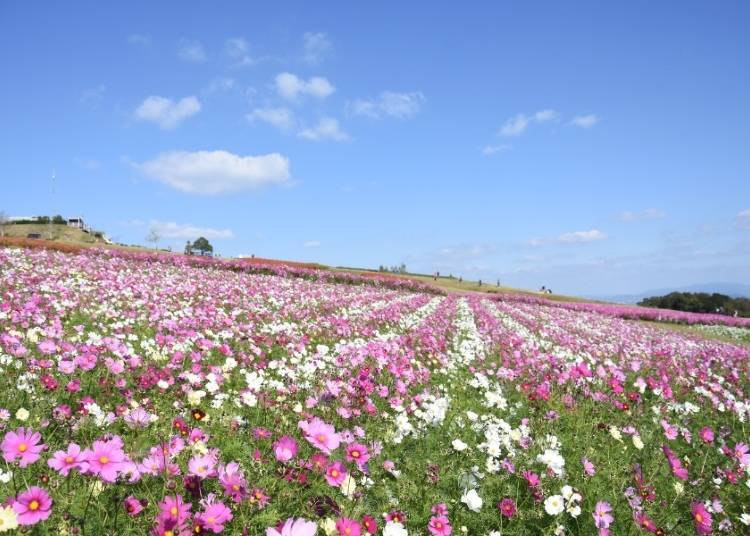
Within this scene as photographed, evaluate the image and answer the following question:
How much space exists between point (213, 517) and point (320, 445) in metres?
0.53

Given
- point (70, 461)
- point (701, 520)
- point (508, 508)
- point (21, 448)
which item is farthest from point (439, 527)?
point (21, 448)

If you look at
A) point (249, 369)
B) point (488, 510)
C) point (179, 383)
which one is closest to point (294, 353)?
point (249, 369)

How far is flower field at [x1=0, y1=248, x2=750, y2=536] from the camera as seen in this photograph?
6.95 ft

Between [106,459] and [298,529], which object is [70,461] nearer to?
[106,459]

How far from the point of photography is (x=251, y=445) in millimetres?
3330

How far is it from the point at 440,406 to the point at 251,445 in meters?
1.70

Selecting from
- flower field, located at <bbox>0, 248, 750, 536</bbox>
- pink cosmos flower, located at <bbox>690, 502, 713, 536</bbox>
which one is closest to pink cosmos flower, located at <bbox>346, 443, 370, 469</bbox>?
flower field, located at <bbox>0, 248, 750, 536</bbox>

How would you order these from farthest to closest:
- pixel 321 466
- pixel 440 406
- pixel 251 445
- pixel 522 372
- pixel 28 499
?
pixel 522 372, pixel 440 406, pixel 251 445, pixel 321 466, pixel 28 499

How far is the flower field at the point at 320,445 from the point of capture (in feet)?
6.95

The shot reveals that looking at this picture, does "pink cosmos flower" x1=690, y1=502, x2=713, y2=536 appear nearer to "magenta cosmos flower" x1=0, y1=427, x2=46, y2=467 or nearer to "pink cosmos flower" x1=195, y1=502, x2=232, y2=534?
"pink cosmos flower" x1=195, y1=502, x2=232, y2=534

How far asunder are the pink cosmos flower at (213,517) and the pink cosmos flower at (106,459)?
0.33 meters

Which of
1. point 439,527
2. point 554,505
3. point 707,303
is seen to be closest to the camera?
point 439,527

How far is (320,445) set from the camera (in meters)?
2.07

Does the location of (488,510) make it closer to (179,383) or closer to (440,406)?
(440,406)
